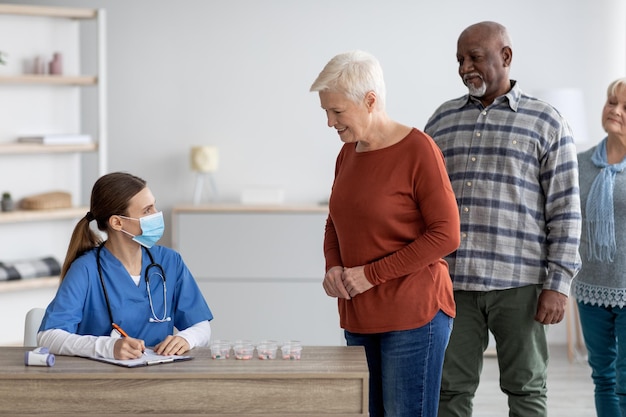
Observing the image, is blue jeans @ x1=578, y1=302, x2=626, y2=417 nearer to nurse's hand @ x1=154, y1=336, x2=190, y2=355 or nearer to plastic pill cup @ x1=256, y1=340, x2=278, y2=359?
plastic pill cup @ x1=256, y1=340, x2=278, y2=359

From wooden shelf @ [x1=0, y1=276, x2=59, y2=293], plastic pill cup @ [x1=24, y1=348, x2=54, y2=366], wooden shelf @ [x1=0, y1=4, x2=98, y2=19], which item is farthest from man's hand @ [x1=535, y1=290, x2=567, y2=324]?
wooden shelf @ [x1=0, y1=4, x2=98, y2=19]

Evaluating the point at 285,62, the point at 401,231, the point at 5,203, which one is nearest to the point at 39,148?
the point at 5,203

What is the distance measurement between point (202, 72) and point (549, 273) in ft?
11.6

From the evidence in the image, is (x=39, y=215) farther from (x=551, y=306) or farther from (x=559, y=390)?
(x=551, y=306)

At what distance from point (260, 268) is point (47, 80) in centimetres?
162

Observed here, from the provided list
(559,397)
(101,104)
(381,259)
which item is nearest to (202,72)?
(101,104)

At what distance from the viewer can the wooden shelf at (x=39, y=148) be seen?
480cm

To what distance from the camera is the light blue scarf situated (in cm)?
326

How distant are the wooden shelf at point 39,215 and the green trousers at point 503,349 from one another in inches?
108

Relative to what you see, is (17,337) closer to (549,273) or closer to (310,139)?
(310,139)

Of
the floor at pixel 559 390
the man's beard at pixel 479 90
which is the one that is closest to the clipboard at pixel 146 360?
the man's beard at pixel 479 90

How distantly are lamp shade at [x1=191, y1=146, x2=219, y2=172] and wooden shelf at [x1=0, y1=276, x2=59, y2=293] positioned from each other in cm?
115

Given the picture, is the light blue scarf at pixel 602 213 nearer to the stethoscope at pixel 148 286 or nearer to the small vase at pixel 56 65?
the stethoscope at pixel 148 286

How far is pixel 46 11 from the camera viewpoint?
4938 millimetres
